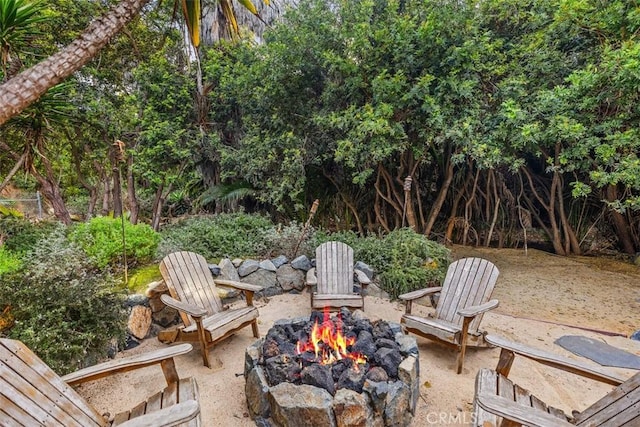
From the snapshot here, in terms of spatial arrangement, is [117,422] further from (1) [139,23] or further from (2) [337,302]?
(1) [139,23]

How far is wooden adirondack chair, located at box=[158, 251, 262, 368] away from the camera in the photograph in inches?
96.4

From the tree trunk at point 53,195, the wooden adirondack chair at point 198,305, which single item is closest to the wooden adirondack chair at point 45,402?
the wooden adirondack chair at point 198,305

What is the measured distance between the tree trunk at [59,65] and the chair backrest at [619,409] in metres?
3.87

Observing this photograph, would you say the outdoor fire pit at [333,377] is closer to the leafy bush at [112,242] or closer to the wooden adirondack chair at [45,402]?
A: the wooden adirondack chair at [45,402]

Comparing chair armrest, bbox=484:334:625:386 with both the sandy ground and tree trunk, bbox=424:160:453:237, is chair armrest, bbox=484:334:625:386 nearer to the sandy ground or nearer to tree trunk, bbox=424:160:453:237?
the sandy ground

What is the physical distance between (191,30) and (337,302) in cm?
335

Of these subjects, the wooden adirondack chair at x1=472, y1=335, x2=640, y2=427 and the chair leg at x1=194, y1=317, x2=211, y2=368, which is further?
the chair leg at x1=194, y1=317, x2=211, y2=368

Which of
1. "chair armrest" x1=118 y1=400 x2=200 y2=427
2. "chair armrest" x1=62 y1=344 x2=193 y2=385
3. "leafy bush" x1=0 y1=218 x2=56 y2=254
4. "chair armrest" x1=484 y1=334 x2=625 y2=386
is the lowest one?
"chair armrest" x1=484 y1=334 x2=625 y2=386

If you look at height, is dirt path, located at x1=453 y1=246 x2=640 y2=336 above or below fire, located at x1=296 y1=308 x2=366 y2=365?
below

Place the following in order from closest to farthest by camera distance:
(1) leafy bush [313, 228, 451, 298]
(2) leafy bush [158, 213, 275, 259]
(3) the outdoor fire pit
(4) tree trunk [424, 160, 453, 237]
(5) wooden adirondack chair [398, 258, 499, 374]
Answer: (3) the outdoor fire pit
(5) wooden adirondack chair [398, 258, 499, 374]
(1) leafy bush [313, 228, 451, 298]
(2) leafy bush [158, 213, 275, 259]
(4) tree trunk [424, 160, 453, 237]

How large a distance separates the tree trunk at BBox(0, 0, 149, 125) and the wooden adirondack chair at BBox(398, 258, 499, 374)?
3340 millimetres

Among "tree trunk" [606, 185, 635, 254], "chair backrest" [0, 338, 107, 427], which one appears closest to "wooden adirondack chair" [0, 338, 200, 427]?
"chair backrest" [0, 338, 107, 427]

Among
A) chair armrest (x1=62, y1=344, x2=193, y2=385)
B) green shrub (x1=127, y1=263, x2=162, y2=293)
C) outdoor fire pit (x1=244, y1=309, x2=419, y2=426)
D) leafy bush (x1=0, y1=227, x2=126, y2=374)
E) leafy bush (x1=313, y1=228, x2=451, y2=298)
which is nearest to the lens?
chair armrest (x1=62, y1=344, x2=193, y2=385)

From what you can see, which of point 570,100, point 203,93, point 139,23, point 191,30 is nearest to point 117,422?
point 191,30
